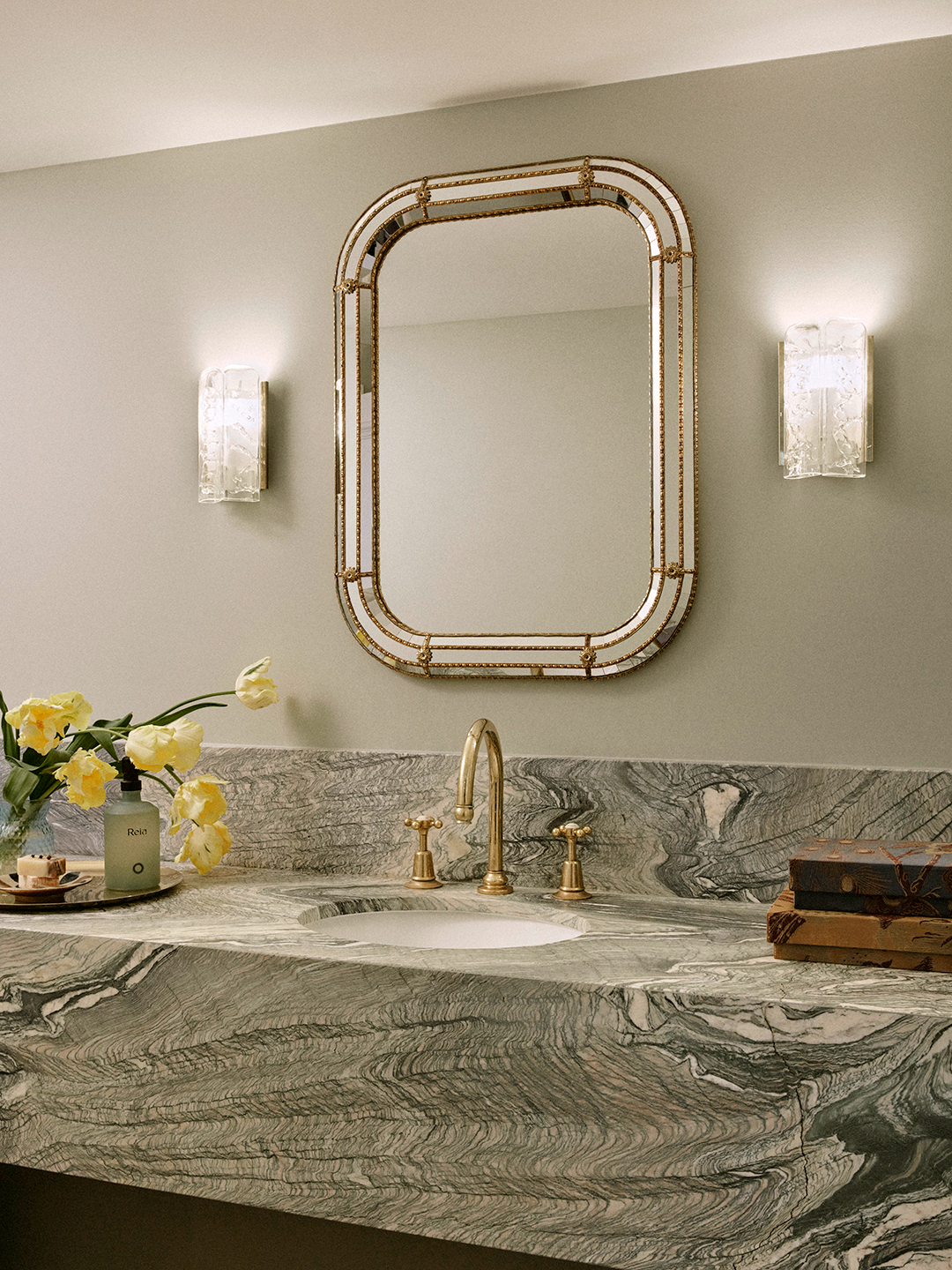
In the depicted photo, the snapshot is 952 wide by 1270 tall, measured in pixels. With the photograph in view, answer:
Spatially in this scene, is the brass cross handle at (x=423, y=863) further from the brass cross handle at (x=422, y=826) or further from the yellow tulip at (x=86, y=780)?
the yellow tulip at (x=86, y=780)

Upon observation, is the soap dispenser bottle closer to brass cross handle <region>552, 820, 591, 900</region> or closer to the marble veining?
the marble veining

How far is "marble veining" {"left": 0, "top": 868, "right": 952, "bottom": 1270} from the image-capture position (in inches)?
48.9

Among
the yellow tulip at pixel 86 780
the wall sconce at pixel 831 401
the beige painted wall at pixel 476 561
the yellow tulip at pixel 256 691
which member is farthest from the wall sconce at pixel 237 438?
the wall sconce at pixel 831 401

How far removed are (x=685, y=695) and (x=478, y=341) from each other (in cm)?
68

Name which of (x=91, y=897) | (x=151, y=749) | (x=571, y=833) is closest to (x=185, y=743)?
(x=151, y=749)

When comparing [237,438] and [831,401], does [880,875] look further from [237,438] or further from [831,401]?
[237,438]

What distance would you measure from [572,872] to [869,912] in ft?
1.71

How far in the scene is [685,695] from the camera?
1.84m

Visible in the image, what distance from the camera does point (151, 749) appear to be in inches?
71.5

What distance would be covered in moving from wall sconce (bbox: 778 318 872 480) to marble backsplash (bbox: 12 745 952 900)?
0.47 m

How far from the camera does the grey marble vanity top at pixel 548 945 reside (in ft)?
4.37

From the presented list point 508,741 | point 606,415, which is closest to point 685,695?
point 508,741

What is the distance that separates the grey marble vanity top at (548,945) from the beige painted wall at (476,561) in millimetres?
264

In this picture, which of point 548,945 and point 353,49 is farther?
point 353,49
